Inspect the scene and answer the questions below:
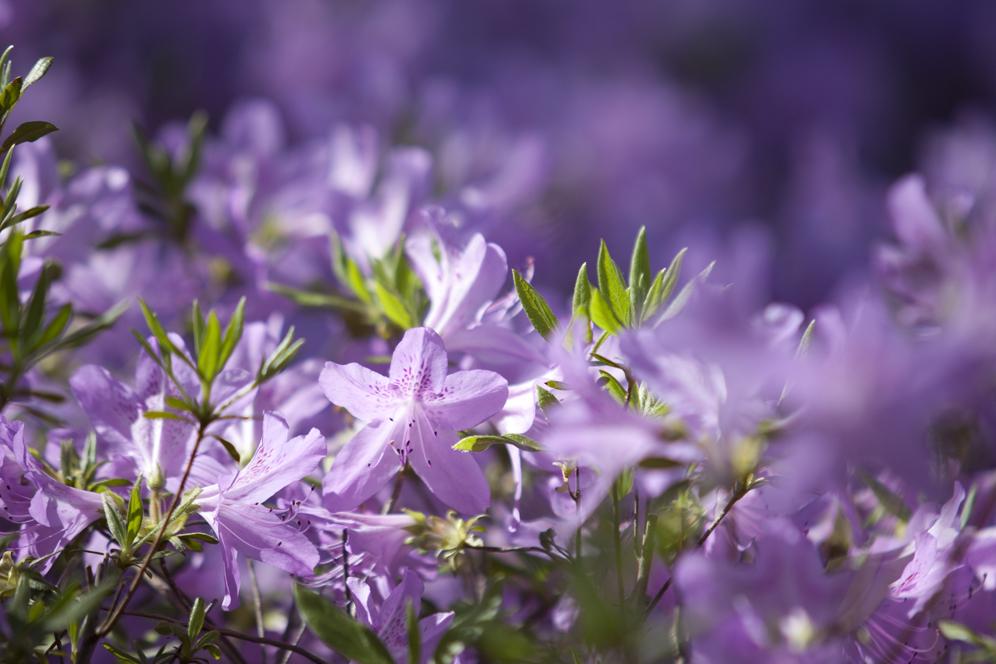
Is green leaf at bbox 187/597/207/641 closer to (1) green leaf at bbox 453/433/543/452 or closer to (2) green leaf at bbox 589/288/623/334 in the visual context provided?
(1) green leaf at bbox 453/433/543/452

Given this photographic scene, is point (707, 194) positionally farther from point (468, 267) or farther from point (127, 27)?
point (468, 267)

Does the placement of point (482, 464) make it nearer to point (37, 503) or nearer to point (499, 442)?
point (499, 442)

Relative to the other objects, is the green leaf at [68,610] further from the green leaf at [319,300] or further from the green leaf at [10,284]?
the green leaf at [319,300]

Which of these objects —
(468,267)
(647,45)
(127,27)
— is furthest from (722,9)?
(468,267)

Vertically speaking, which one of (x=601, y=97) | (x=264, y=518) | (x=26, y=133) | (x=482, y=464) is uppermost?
(x=26, y=133)

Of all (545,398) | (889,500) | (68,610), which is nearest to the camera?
(68,610)

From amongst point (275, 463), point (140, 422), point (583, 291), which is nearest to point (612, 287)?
point (583, 291)
